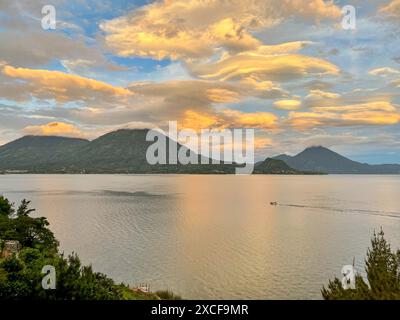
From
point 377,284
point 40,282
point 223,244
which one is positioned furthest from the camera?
point 223,244

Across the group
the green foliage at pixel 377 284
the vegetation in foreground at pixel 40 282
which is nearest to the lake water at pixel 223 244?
the green foliage at pixel 377 284

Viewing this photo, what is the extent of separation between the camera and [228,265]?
6831 centimetres

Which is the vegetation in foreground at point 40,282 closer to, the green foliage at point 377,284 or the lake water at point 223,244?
the lake water at point 223,244

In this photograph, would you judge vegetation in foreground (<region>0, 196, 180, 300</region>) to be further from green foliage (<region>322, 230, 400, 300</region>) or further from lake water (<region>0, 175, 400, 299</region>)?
green foliage (<region>322, 230, 400, 300</region>)

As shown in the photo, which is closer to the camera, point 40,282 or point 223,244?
point 40,282

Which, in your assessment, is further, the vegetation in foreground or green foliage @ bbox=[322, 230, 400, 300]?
the vegetation in foreground

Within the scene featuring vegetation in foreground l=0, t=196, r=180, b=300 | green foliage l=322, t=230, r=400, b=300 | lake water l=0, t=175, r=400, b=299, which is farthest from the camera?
lake water l=0, t=175, r=400, b=299

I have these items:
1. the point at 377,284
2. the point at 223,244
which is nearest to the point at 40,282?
the point at 377,284

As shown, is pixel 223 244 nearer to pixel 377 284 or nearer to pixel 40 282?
pixel 377 284

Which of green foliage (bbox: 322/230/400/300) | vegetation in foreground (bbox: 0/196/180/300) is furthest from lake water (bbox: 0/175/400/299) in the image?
vegetation in foreground (bbox: 0/196/180/300)

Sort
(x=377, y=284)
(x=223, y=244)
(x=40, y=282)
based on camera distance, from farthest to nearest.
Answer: (x=223, y=244) < (x=40, y=282) < (x=377, y=284)

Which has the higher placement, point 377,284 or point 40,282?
point 377,284

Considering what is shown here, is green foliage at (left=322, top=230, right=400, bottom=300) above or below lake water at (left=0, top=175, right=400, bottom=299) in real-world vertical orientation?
above
